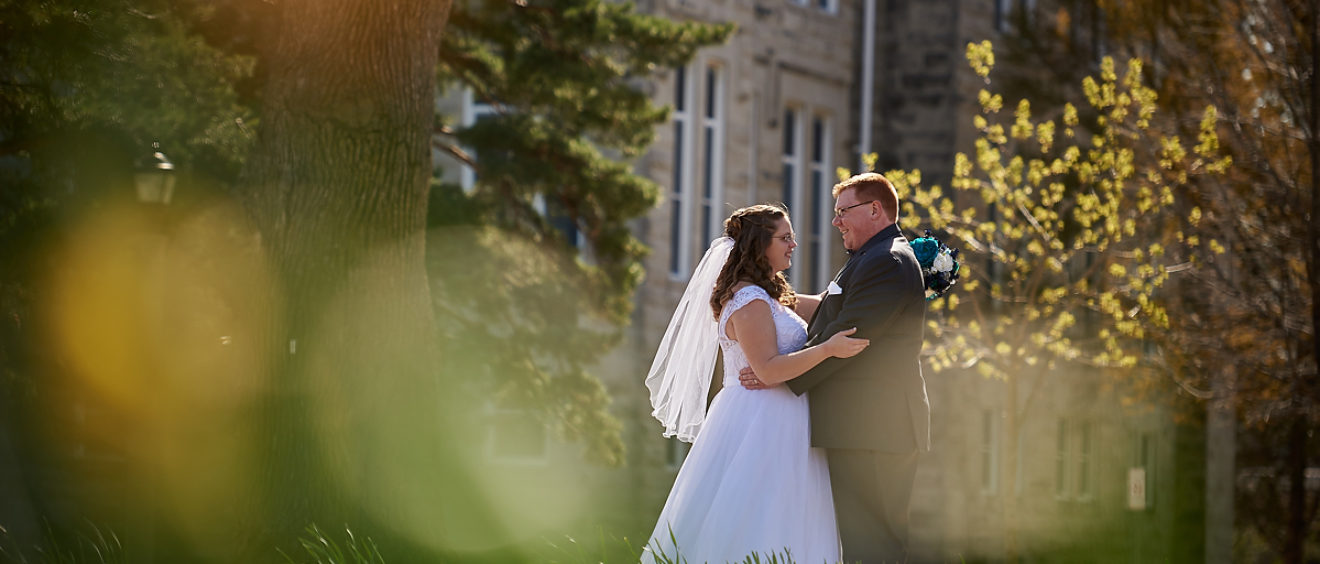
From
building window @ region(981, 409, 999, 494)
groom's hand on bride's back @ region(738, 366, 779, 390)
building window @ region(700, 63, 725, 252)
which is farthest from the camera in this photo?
building window @ region(981, 409, 999, 494)

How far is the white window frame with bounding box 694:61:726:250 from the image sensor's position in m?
21.9

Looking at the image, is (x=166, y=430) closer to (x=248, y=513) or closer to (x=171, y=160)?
(x=171, y=160)

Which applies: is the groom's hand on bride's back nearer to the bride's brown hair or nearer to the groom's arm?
the bride's brown hair

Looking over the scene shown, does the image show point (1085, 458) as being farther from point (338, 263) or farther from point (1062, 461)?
point (338, 263)

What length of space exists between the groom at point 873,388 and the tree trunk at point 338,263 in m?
3.00

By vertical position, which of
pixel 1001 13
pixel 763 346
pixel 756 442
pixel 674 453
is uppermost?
pixel 1001 13

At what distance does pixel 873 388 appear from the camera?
6312 mm

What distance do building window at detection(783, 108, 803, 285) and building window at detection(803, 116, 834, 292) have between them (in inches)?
14.2

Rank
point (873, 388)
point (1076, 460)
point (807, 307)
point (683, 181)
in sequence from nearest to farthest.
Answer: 1. point (873, 388)
2. point (807, 307)
3. point (683, 181)
4. point (1076, 460)

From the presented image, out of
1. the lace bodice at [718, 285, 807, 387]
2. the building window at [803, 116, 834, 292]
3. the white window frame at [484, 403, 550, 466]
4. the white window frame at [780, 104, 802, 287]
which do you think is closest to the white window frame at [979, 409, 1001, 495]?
the building window at [803, 116, 834, 292]

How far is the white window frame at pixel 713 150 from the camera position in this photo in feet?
71.8

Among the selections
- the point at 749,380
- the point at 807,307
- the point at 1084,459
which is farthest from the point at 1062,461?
the point at 749,380

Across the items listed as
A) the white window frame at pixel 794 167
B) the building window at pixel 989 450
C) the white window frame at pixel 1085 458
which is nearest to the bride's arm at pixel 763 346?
the white window frame at pixel 794 167

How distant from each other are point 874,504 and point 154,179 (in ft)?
21.0
